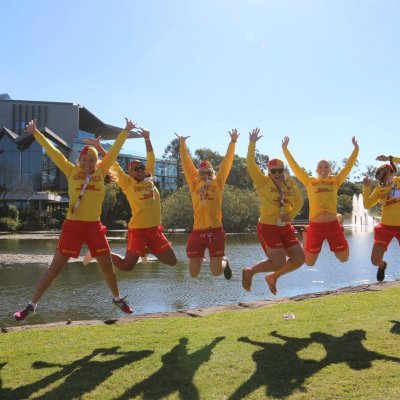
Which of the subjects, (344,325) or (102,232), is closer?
(102,232)

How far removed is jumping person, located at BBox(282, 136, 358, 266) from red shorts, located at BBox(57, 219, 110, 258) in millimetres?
3351

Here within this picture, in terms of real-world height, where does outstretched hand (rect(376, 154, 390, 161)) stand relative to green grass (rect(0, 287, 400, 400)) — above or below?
above

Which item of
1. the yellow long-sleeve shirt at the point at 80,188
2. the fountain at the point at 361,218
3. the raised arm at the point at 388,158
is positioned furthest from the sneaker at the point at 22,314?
the fountain at the point at 361,218

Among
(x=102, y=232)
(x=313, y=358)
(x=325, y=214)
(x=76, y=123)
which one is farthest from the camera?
(x=76, y=123)

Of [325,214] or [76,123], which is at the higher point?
[76,123]

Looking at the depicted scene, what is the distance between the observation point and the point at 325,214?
26.2ft

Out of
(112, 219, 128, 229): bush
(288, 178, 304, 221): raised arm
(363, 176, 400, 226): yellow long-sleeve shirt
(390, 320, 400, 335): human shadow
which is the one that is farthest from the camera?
(112, 219, 128, 229): bush

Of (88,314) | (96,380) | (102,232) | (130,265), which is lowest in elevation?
(88,314)

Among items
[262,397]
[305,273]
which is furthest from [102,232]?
[305,273]

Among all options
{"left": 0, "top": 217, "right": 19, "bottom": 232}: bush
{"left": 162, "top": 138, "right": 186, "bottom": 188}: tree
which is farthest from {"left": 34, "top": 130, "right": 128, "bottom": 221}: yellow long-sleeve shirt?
{"left": 162, "top": 138, "right": 186, "bottom": 188}: tree

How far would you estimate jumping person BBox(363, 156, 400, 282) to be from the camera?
26.9 feet

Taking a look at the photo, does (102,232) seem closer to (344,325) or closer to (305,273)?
(344,325)

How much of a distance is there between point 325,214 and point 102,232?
3.70m

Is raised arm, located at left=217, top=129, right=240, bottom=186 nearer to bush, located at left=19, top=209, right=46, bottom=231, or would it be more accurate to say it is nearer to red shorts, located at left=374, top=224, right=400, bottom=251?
red shorts, located at left=374, top=224, right=400, bottom=251
